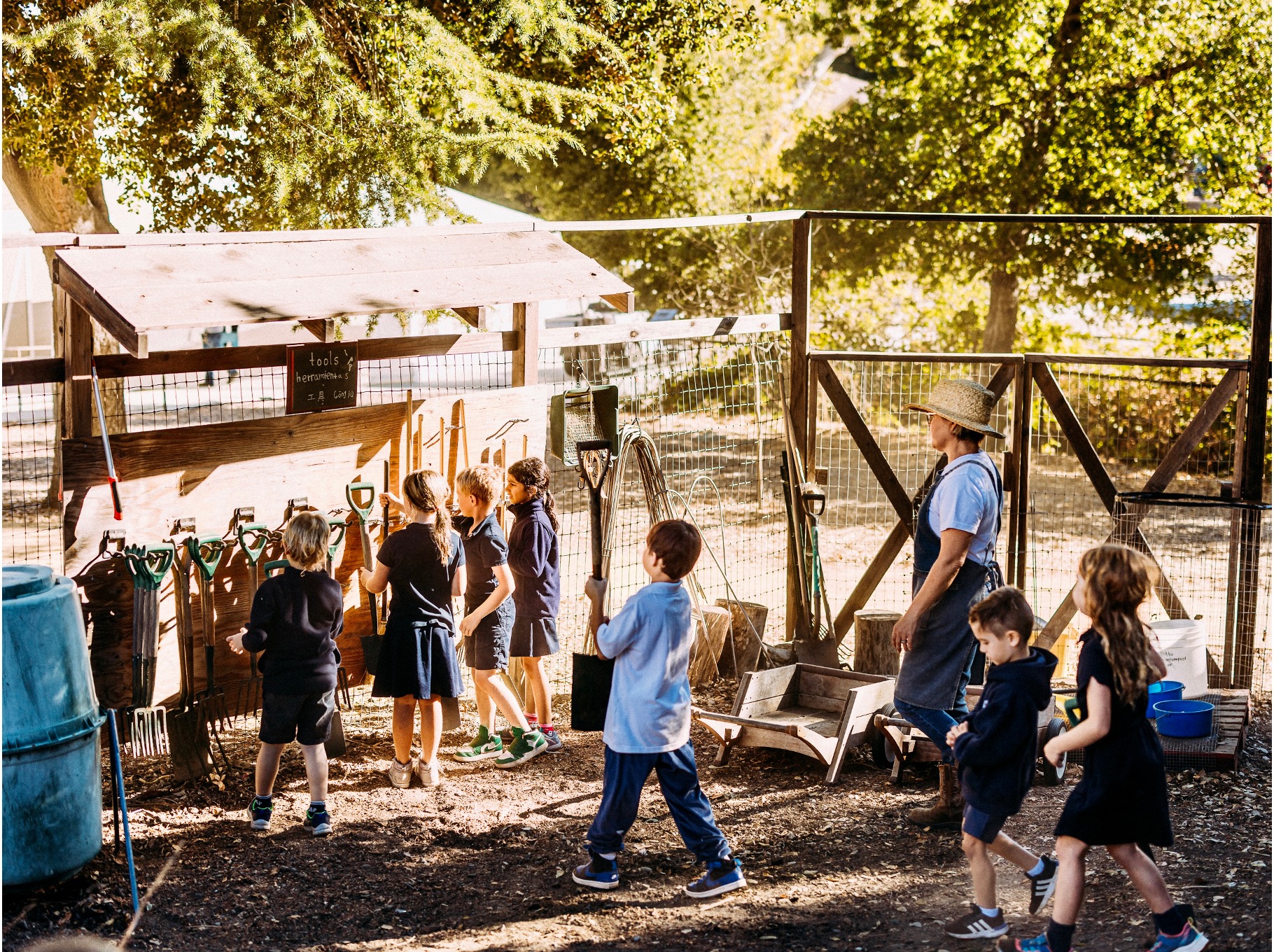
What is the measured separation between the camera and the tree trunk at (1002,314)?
632 inches

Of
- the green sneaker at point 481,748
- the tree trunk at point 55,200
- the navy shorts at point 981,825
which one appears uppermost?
the tree trunk at point 55,200

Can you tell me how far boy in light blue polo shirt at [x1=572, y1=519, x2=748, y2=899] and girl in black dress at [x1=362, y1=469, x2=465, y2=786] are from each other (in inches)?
41.2

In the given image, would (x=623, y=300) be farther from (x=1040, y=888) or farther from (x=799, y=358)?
(x=1040, y=888)

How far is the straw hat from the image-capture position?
4859mm

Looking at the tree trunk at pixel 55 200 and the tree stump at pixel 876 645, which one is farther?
the tree trunk at pixel 55 200

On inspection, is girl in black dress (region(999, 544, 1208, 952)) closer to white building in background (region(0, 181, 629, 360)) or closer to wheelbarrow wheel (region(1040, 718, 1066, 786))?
wheelbarrow wheel (region(1040, 718, 1066, 786))

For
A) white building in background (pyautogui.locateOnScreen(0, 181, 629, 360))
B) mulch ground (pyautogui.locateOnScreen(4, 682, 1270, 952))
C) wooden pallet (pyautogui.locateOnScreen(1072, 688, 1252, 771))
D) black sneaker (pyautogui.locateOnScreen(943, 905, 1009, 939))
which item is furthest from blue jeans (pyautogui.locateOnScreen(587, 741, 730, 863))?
white building in background (pyautogui.locateOnScreen(0, 181, 629, 360))

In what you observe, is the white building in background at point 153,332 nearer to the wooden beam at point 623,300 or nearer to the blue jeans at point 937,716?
the wooden beam at point 623,300

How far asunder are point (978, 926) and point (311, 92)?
8.24 meters

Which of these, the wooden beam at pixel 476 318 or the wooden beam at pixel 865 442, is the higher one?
the wooden beam at pixel 476 318

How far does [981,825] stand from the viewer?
12.8 feet

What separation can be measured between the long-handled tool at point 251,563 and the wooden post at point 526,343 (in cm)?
165

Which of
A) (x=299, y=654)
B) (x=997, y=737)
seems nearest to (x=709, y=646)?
(x=299, y=654)

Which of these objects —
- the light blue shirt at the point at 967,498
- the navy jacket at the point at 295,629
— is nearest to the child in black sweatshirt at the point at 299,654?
the navy jacket at the point at 295,629
